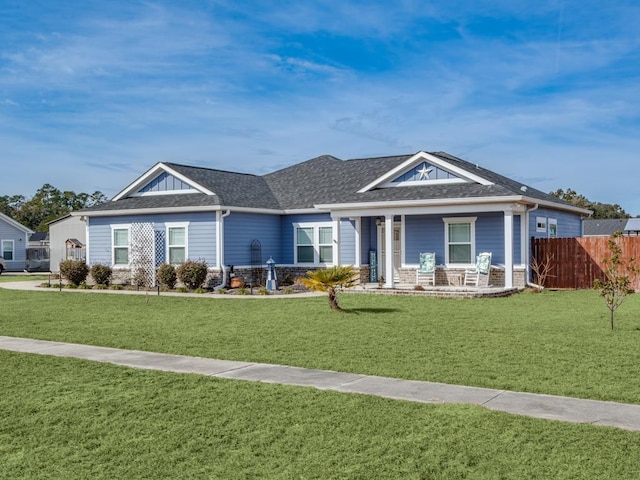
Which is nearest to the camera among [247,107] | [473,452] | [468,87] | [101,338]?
[473,452]

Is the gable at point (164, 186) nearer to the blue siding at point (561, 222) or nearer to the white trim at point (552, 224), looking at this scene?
the blue siding at point (561, 222)

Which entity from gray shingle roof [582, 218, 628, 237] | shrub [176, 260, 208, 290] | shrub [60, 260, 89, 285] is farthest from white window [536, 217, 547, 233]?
gray shingle roof [582, 218, 628, 237]

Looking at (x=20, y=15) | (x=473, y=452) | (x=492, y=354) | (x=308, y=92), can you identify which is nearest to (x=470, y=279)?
(x=308, y=92)

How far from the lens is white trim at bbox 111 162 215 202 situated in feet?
84.9

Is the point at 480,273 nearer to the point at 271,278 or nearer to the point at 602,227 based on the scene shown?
the point at 271,278

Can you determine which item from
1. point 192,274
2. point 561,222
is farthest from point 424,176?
point 192,274

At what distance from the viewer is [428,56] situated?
63.1ft

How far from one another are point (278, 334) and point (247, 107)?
45.5 ft

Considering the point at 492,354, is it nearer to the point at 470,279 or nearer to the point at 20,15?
the point at 470,279

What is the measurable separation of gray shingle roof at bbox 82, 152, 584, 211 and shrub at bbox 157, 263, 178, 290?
96.3 inches

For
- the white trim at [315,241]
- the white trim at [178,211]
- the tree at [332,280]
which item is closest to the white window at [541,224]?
the white trim at [315,241]

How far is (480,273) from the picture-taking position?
71.4 ft

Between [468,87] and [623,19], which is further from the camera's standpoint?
[468,87]

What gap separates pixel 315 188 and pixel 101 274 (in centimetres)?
942
